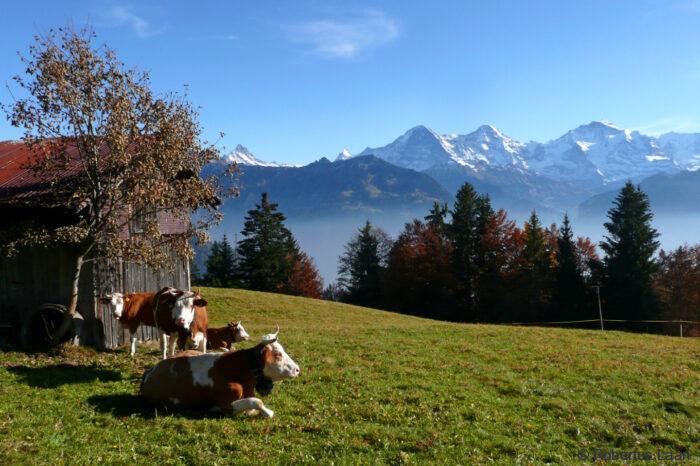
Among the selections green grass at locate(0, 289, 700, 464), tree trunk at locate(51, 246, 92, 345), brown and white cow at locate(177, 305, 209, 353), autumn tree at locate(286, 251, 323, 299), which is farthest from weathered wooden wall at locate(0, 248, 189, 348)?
autumn tree at locate(286, 251, 323, 299)

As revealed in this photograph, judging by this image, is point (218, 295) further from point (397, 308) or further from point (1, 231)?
point (397, 308)

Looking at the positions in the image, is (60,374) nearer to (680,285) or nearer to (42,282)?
(42,282)

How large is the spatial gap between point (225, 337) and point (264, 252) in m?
62.1

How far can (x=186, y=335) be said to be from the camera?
552 inches

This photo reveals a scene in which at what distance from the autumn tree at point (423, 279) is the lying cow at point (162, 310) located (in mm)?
60223

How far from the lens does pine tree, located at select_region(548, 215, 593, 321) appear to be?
67250 mm

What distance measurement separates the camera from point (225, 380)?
34.5ft

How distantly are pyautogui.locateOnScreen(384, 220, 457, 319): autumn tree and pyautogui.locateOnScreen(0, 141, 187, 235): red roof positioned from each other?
5666 cm

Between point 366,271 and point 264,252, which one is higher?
point 264,252

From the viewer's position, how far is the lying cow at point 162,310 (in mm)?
13688

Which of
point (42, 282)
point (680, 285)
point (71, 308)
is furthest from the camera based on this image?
point (680, 285)

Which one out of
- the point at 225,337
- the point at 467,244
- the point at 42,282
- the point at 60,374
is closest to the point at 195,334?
the point at 60,374

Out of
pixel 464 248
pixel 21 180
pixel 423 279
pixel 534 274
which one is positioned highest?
pixel 21 180

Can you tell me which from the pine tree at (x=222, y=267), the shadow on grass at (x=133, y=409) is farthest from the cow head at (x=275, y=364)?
the pine tree at (x=222, y=267)
